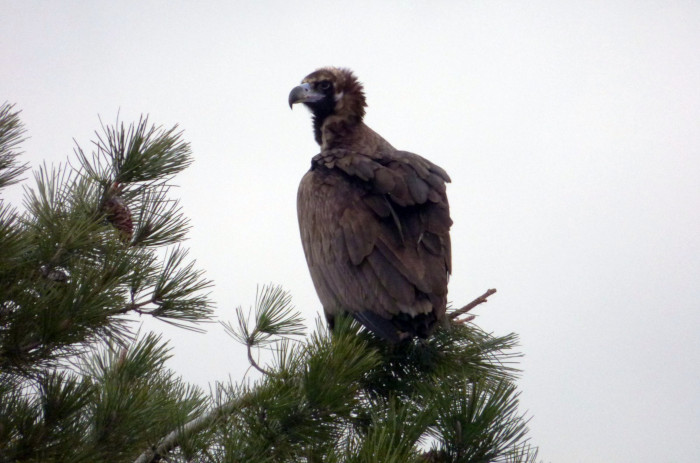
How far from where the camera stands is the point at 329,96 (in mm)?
5406

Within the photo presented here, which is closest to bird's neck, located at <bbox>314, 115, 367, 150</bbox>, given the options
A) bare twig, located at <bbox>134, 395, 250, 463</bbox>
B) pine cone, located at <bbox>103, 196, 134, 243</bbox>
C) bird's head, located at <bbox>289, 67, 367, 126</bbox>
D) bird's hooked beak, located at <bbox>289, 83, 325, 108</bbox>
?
bird's head, located at <bbox>289, 67, 367, 126</bbox>

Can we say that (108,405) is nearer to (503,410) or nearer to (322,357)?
(322,357)

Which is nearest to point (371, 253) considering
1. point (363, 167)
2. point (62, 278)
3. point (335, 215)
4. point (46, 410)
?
point (335, 215)

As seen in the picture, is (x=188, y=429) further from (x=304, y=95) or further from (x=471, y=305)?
(x=304, y=95)

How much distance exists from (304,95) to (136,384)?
3.37 meters

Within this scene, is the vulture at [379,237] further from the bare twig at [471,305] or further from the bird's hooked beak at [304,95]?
the bird's hooked beak at [304,95]

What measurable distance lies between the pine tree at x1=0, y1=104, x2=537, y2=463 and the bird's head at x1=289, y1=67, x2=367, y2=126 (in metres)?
2.71

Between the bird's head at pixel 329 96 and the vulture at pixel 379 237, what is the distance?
73 cm

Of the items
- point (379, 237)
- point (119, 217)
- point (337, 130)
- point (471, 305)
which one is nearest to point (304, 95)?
point (337, 130)

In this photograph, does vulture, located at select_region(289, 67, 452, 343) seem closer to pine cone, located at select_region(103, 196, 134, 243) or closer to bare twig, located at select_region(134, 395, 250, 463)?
bare twig, located at select_region(134, 395, 250, 463)

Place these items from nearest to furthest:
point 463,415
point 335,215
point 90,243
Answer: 1. point 463,415
2. point 90,243
3. point 335,215

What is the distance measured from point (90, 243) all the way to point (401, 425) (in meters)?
1.19

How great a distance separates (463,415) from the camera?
2.25 meters

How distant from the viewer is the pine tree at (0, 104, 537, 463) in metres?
2.15
